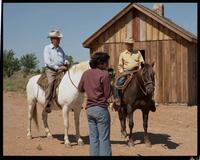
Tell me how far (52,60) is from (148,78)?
2.32m

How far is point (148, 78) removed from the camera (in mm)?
9414

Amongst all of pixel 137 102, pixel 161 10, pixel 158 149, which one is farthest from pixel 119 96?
pixel 161 10


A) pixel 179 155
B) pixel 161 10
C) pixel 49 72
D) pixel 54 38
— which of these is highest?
pixel 161 10

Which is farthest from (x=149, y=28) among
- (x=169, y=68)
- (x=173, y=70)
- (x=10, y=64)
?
(x=10, y=64)

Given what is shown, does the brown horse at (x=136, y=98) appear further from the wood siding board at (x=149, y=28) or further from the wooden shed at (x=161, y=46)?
the wood siding board at (x=149, y=28)

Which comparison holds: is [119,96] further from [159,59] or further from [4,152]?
[159,59]

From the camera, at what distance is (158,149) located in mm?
9750

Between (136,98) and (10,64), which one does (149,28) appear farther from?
(10,64)

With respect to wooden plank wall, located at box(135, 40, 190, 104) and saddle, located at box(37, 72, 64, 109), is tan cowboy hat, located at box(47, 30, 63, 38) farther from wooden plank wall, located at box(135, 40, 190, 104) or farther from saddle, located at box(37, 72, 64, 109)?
wooden plank wall, located at box(135, 40, 190, 104)

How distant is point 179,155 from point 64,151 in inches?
98.6

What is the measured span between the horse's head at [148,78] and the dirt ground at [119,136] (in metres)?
1.39

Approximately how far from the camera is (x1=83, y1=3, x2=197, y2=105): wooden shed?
58.6ft

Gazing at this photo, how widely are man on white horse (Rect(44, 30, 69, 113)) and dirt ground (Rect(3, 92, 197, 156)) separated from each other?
115 centimetres

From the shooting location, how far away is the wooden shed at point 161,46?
58.6ft
